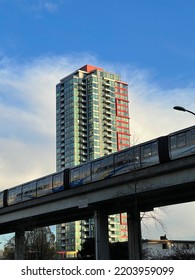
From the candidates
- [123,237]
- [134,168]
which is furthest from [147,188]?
[123,237]

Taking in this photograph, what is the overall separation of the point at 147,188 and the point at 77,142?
133 metres

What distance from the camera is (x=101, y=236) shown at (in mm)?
47094

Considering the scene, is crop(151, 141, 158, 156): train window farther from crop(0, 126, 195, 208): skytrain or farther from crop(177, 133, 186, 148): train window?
crop(177, 133, 186, 148): train window

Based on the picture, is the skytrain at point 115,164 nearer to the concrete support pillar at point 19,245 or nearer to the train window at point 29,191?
the train window at point 29,191

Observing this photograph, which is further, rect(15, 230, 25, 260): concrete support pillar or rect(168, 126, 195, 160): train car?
rect(15, 230, 25, 260): concrete support pillar

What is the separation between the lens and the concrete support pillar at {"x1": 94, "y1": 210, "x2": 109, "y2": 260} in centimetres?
4619

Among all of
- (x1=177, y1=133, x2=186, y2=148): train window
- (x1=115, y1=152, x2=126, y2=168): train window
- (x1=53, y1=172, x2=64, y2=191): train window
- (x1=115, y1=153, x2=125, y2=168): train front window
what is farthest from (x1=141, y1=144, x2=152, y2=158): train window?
(x1=53, y1=172, x2=64, y2=191): train window

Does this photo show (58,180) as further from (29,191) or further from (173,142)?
(173,142)

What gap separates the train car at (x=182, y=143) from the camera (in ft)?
102

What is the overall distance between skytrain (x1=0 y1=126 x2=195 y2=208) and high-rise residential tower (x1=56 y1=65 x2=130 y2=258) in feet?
368

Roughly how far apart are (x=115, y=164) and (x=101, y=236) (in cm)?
1142

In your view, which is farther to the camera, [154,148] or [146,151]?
[146,151]

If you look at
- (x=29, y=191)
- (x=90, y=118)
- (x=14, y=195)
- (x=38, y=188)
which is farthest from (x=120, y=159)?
(x=90, y=118)

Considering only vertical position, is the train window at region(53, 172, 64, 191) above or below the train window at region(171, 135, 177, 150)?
below
